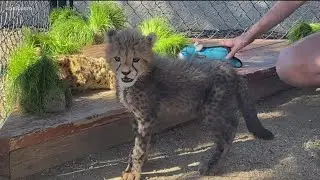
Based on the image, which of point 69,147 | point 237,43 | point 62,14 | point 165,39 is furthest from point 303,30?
point 69,147

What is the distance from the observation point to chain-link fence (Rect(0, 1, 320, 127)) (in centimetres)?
507

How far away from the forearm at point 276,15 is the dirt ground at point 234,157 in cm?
62

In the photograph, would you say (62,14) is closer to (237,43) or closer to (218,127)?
(237,43)

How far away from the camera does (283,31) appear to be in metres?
5.26

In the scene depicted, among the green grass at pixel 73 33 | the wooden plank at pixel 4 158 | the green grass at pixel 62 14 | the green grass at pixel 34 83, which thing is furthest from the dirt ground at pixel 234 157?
the green grass at pixel 62 14

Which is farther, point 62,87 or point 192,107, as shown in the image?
point 62,87

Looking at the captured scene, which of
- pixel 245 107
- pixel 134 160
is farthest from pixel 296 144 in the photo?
pixel 134 160

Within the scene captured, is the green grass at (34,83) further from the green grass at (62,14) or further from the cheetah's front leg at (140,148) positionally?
the green grass at (62,14)

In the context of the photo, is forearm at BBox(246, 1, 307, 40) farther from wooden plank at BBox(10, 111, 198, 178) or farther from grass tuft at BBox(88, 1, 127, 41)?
grass tuft at BBox(88, 1, 127, 41)

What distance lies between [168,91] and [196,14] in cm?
308

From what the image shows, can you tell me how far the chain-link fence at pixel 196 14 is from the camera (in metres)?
5.07

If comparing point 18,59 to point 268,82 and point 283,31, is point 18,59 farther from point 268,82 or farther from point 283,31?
point 283,31

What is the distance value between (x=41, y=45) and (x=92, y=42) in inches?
24.2

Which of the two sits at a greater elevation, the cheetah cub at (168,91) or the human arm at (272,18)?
the human arm at (272,18)
